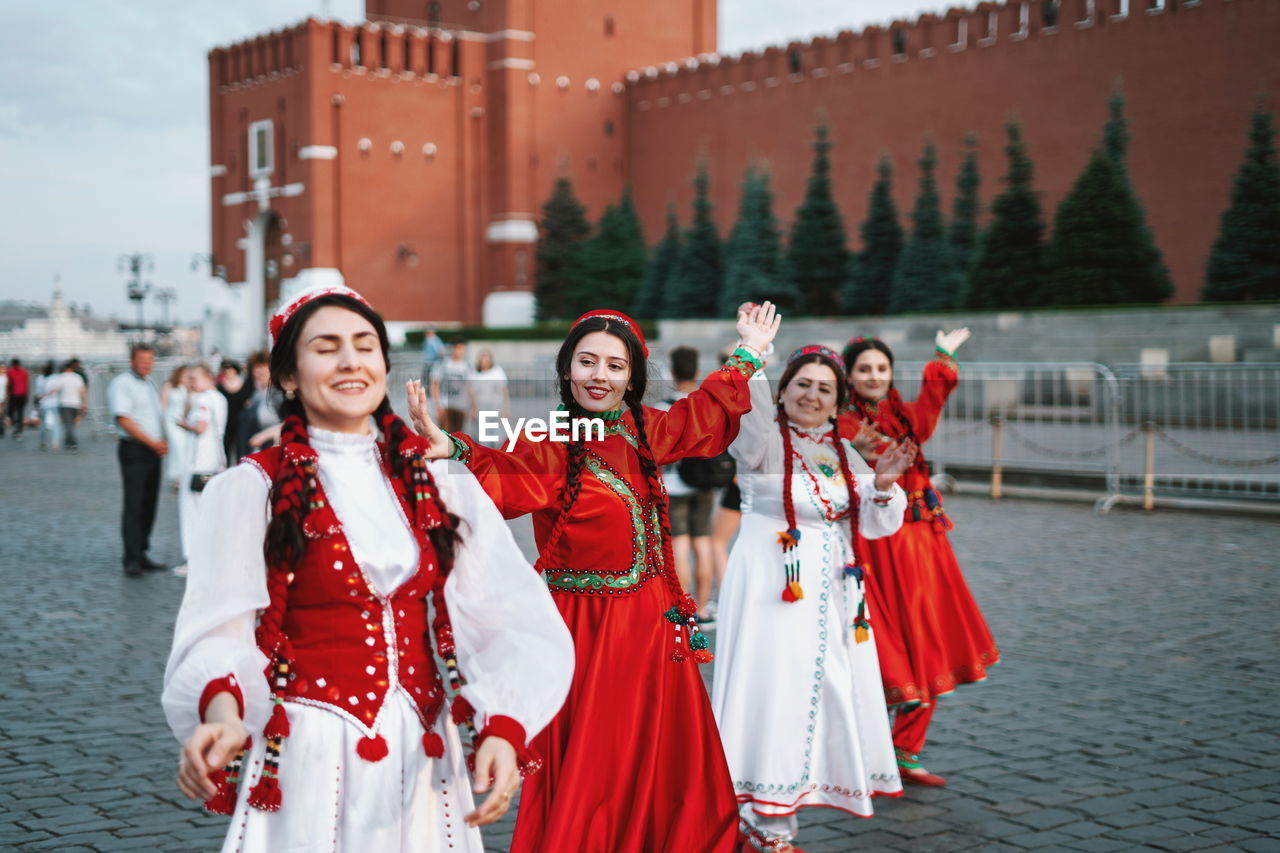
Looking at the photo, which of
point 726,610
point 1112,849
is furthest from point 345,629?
point 1112,849

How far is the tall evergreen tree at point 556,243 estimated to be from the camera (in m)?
36.8

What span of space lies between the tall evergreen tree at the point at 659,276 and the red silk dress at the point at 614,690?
29.6 metres

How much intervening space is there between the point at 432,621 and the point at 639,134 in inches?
1493

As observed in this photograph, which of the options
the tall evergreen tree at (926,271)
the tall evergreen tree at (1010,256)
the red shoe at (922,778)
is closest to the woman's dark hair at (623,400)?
the red shoe at (922,778)

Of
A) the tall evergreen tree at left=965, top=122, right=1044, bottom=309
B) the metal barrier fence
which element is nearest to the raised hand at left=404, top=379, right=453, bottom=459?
the metal barrier fence

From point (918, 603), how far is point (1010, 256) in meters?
20.6

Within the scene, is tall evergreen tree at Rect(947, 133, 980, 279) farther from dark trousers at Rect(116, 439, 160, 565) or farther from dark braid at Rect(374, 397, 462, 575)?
dark braid at Rect(374, 397, 462, 575)

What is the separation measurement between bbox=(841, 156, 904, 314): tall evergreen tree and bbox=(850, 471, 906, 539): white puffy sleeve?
2449cm

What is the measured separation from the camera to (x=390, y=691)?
2057 mm

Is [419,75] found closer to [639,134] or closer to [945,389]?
[639,134]

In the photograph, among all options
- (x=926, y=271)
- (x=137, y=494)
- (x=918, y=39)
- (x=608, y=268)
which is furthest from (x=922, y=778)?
(x=608, y=268)

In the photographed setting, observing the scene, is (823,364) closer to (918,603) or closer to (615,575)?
(918,603)

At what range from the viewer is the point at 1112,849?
3.60m

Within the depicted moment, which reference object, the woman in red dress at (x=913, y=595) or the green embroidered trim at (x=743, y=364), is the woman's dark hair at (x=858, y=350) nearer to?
the woman in red dress at (x=913, y=595)
